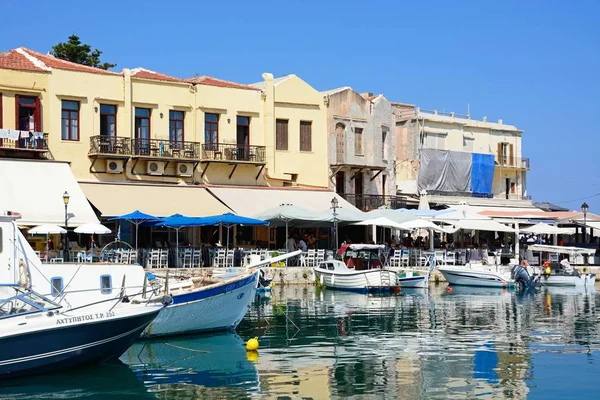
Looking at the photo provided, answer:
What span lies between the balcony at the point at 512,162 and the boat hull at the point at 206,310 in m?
39.1

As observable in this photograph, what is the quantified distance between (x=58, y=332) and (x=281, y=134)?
30.3 metres

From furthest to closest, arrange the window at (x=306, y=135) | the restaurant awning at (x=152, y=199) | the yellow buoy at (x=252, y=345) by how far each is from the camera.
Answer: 1. the window at (x=306, y=135)
2. the restaurant awning at (x=152, y=199)
3. the yellow buoy at (x=252, y=345)

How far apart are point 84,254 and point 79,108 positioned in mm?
9561

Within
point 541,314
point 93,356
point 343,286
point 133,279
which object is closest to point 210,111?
point 343,286

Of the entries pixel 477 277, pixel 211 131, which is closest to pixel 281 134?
pixel 211 131

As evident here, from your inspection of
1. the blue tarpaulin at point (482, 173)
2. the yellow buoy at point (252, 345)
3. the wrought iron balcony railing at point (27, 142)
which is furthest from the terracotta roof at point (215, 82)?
the yellow buoy at point (252, 345)

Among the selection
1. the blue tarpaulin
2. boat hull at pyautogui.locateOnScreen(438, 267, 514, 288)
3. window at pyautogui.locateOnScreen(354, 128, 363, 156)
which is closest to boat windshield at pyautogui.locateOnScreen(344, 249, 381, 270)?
boat hull at pyautogui.locateOnScreen(438, 267, 514, 288)

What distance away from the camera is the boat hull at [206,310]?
23438mm

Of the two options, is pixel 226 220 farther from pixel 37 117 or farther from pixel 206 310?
pixel 206 310

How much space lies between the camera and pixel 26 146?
3916 centimetres

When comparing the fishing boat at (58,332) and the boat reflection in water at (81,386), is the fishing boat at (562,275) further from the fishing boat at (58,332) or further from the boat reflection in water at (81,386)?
the boat reflection in water at (81,386)

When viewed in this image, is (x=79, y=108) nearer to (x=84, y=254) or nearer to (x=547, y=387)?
(x=84, y=254)

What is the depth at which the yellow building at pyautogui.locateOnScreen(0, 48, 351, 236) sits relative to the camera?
40281mm

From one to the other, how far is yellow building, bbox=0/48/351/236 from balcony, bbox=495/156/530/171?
679 inches
